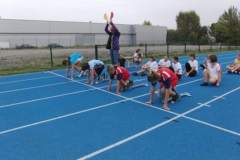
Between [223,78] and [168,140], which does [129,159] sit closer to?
[168,140]

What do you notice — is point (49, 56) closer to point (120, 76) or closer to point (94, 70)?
point (94, 70)

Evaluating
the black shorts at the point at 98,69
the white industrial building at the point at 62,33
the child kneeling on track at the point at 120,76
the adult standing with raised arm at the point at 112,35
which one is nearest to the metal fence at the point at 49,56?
the adult standing with raised arm at the point at 112,35

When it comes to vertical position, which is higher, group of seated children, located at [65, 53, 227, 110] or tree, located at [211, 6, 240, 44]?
tree, located at [211, 6, 240, 44]

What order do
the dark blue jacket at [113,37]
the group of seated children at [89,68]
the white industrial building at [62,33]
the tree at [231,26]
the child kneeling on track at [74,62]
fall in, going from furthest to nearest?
the white industrial building at [62,33] < the tree at [231,26] < the dark blue jacket at [113,37] < the child kneeling on track at [74,62] < the group of seated children at [89,68]

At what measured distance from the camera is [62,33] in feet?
204

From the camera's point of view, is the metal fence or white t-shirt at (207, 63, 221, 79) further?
the metal fence

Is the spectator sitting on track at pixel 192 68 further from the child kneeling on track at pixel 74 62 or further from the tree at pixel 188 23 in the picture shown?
the tree at pixel 188 23

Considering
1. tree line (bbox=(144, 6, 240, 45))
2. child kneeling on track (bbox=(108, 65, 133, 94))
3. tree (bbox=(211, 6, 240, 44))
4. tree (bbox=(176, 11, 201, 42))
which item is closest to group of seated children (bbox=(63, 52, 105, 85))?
child kneeling on track (bbox=(108, 65, 133, 94))

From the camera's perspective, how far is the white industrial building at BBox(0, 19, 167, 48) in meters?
55.1

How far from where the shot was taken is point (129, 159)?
459 cm

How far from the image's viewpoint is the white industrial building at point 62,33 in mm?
55125

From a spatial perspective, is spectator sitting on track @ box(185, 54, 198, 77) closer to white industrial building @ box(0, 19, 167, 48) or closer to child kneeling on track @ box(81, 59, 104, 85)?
child kneeling on track @ box(81, 59, 104, 85)

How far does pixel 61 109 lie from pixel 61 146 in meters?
2.62

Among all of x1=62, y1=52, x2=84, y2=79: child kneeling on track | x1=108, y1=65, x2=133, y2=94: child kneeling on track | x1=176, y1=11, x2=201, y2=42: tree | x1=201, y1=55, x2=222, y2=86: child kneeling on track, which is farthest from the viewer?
x1=176, y1=11, x2=201, y2=42: tree
